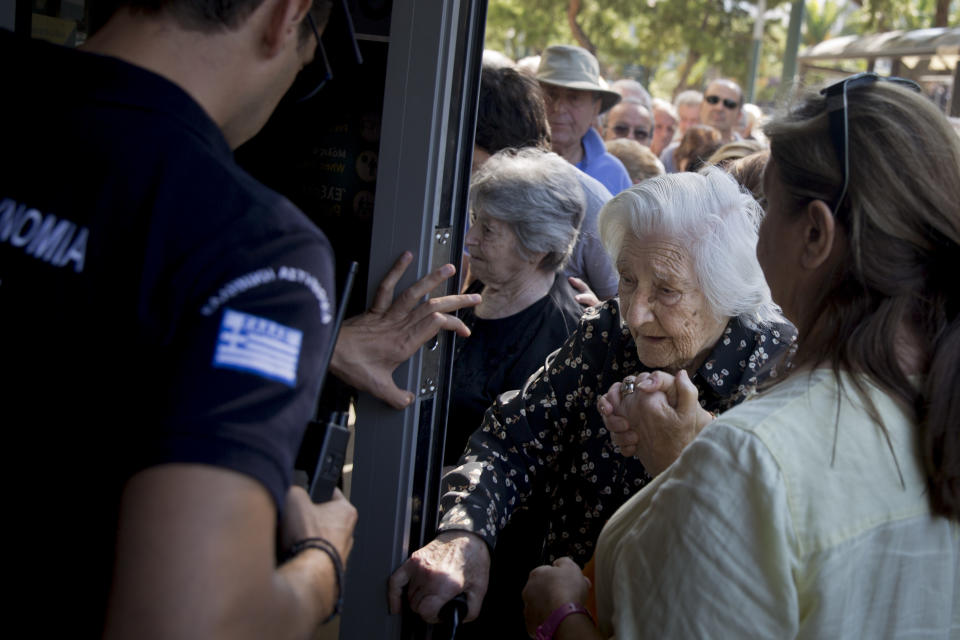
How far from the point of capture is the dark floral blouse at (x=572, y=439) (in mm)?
2254

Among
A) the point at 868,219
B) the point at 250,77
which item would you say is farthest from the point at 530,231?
the point at 250,77

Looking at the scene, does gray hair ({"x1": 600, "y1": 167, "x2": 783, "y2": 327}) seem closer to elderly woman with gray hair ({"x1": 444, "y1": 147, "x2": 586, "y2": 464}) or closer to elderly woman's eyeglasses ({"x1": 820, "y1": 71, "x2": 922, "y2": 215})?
elderly woman with gray hair ({"x1": 444, "y1": 147, "x2": 586, "y2": 464})

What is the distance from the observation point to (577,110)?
4977 millimetres

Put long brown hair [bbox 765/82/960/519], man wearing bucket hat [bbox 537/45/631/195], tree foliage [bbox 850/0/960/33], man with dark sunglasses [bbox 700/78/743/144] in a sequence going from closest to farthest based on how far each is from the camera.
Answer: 1. long brown hair [bbox 765/82/960/519]
2. man wearing bucket hat [bbox 537/45/631/195]
3. man with dark sunglasses [bbox 700/78/743/144]
4. tree foliage [bbox 850/0/960/33]

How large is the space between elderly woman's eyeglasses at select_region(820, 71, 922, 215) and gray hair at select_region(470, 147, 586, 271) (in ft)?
5.39

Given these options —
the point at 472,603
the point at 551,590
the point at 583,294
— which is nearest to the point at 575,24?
the point at 583,294

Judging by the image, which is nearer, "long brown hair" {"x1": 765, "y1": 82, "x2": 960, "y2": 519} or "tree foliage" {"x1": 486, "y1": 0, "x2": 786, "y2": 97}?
"long brown hair" {"x1": 765, "y1": 82, "x2": 960, "y2": 519}

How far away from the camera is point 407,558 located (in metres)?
2.00

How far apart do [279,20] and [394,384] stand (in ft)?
3.10

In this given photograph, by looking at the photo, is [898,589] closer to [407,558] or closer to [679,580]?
[679,580]

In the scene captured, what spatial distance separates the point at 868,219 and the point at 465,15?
88 centimetres

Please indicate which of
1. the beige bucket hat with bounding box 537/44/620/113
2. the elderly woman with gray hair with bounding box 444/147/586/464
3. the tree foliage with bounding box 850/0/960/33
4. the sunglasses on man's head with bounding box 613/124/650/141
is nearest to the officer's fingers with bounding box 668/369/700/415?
the elderly woman with gray hair with bounding box 444/147/586/464

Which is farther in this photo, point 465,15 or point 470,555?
point 470,555

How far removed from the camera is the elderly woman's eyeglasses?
1.36 m
